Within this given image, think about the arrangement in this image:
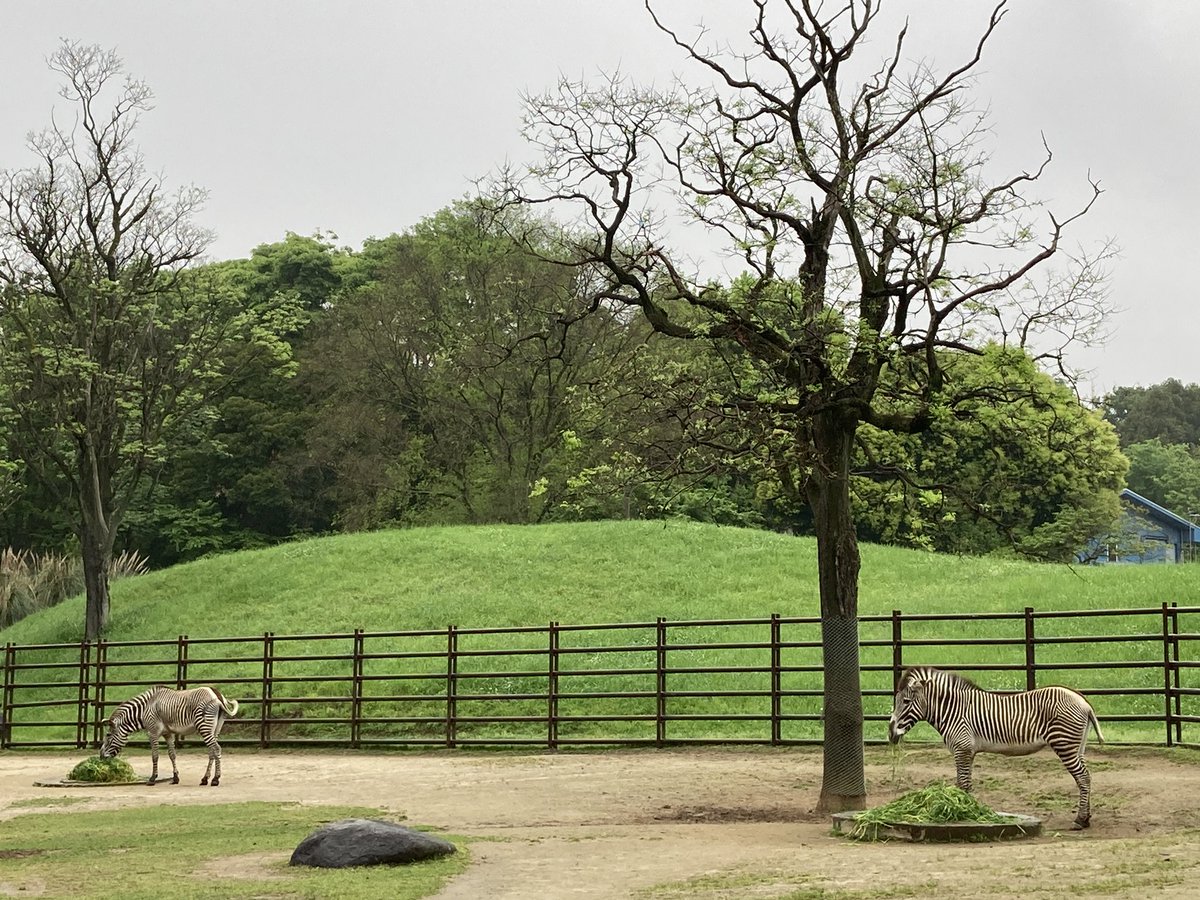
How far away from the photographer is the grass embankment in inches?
923

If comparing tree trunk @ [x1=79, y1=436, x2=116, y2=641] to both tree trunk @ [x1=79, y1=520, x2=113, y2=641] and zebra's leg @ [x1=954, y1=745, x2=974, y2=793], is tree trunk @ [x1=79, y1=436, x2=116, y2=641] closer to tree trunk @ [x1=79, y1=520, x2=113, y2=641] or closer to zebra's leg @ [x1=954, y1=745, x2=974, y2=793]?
tree trunk @ [x1=79, y1=520, x2=113, y2=641]

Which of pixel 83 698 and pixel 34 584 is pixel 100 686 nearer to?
pixel 83 698

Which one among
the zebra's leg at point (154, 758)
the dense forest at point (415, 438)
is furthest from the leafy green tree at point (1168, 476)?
the zebra's leg at point (154, 758)

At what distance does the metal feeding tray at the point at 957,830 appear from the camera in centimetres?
1059

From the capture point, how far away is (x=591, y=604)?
3081 cm

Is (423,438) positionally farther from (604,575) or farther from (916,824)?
(916,824)

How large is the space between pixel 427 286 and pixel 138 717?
30.1 meters

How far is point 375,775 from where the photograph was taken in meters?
17.7

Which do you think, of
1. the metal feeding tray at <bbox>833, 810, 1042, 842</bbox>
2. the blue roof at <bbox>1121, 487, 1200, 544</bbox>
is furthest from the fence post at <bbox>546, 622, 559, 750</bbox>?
the blue roof at <bbox>1121, 487, 1200, 544</bbox>

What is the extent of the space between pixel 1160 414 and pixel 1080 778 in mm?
85584

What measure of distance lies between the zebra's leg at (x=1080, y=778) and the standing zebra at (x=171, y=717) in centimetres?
1051

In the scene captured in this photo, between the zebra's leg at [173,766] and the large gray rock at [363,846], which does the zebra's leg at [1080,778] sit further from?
the zebra's leg at [173,766]

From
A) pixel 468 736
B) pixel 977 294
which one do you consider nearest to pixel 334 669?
pixel 468 736

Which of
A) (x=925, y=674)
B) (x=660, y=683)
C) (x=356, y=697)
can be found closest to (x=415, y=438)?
(x=356, y=697)
